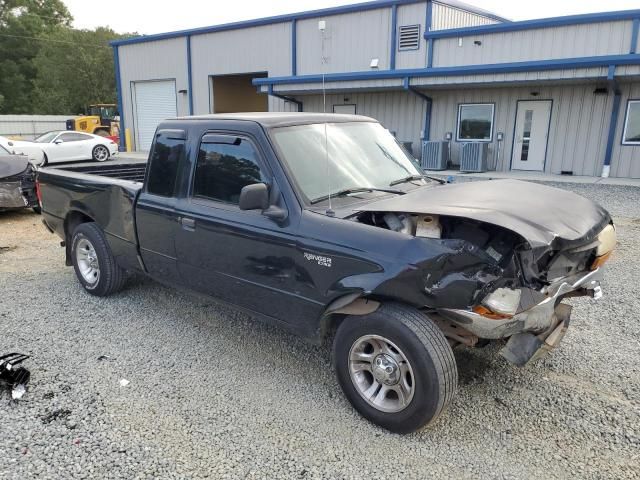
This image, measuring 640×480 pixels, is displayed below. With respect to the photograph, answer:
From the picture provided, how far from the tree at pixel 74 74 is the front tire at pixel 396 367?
60009 millimetres

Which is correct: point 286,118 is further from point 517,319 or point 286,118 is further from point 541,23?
point 541,23

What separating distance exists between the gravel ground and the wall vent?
664 inches

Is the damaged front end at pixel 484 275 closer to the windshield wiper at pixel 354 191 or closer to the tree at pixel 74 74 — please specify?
the windshield wiper at pixel 354 191

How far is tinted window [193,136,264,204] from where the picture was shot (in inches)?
145

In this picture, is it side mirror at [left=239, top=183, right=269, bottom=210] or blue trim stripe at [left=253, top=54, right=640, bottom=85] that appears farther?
blue trim stripe at [left=253, top=54, right=640, bottom=85]

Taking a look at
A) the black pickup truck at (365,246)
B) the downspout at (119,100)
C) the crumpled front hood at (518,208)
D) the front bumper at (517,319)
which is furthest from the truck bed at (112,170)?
the downspout at (119,100)

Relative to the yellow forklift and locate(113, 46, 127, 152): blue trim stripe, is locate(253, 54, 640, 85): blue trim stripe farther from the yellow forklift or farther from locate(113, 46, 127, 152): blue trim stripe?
the yellow forklift

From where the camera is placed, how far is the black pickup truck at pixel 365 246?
2836 mm

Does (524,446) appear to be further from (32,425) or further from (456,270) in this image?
(32,425)

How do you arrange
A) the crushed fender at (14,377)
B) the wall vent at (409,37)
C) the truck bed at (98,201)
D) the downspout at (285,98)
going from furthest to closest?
the downspout at (285,98)
the wall vent at (409,37)
the truck bed at (98,201)
the crushed fender at (14,377)

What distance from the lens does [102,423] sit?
3180 mm

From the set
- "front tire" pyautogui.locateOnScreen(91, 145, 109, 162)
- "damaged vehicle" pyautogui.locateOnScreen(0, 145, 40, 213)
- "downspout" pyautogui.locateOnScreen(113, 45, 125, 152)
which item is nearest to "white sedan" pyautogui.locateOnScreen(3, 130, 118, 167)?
"front tire" pyautogui.locateOnScreen(91, 145, 109, 162)

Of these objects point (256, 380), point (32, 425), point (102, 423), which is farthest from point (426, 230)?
point (32, 425)

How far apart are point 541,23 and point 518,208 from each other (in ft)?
53.0
